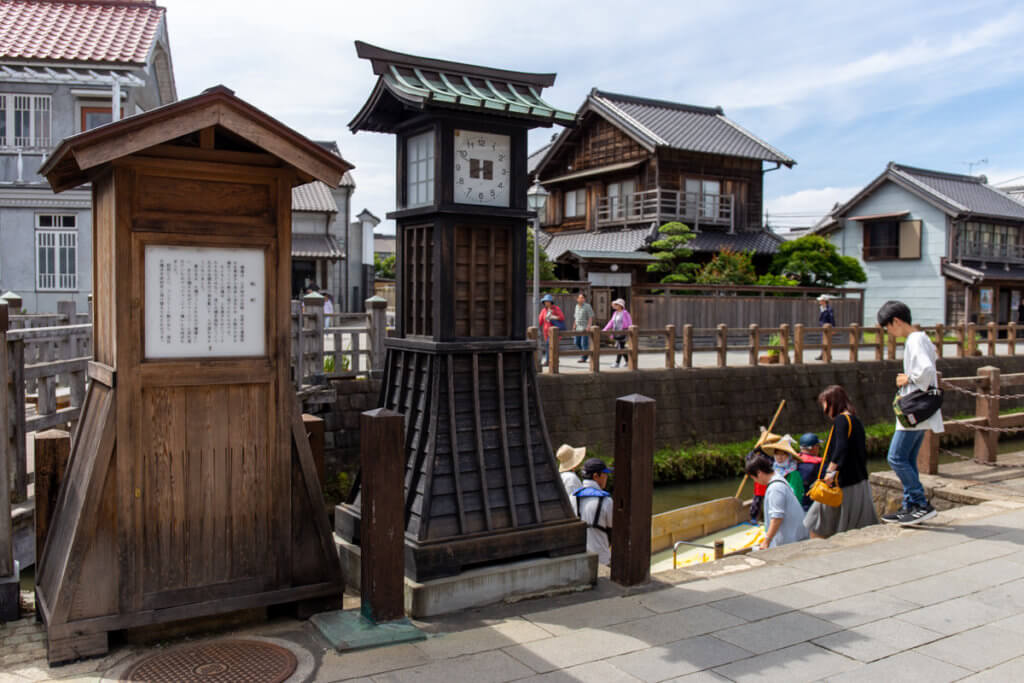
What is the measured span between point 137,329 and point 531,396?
2854 mm

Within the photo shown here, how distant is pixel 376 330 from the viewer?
13844 mm

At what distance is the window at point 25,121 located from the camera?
1931 cm

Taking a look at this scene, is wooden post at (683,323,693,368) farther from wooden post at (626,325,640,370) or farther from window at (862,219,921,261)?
window at (862,219,921,261)

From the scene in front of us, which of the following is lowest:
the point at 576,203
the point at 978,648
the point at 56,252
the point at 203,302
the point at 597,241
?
the point at 978,648

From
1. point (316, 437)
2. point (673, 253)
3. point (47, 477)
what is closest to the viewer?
point (47, 477)

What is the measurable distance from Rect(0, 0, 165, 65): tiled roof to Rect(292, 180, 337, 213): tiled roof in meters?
11.6

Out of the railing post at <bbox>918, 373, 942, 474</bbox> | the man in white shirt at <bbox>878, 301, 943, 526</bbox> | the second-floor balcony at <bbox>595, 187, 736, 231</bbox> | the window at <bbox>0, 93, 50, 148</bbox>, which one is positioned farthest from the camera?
the second-floor balcony at <bbox>595, 187, 736, 231</bbox>

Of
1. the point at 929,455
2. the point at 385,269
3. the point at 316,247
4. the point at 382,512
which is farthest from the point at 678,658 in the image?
the point at 385,269

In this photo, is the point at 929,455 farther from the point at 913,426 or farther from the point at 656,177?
the point at 656,177

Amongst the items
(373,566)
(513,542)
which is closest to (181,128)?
(373,566)

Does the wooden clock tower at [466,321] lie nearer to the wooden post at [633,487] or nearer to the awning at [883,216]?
the wooden post at [633,487]

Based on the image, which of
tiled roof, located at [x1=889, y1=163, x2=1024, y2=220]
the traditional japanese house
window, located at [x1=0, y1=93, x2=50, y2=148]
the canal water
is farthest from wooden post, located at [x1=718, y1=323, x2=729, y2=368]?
tiled roof, located at [x1=889, y1=163, x2=1024, y2=220]

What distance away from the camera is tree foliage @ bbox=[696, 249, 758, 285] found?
27.0m

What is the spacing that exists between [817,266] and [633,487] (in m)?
25.7
